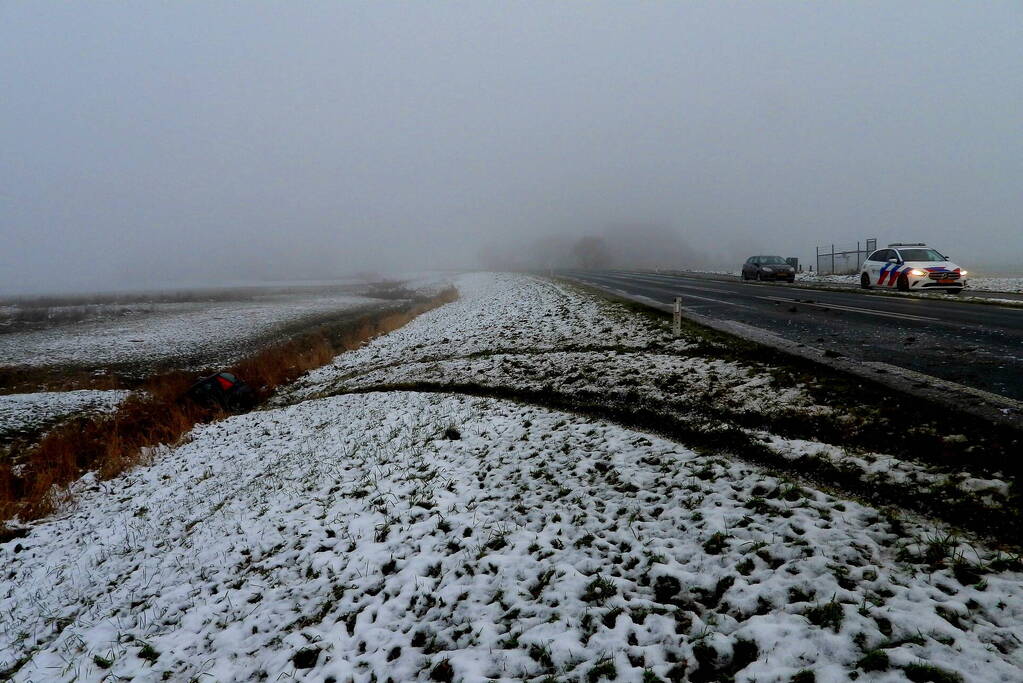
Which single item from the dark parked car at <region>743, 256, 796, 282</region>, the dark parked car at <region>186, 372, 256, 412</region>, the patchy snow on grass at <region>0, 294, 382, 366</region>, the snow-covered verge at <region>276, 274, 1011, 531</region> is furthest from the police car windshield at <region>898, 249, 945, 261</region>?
the patchy snow on grass at <region>0, 294, 382, 366</region>

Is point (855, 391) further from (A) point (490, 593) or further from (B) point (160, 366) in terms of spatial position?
(B) point (160, 366)

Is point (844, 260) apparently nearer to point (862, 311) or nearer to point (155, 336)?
point (862, 311)

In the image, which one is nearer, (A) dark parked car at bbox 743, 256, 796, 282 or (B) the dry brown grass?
(B) the dry brown grass

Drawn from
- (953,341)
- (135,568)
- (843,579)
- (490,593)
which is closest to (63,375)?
(135,568)

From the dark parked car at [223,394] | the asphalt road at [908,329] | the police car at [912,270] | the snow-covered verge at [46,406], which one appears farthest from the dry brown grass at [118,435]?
the police car at [912,270]

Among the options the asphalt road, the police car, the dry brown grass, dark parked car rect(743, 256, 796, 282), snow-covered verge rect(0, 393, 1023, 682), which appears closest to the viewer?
snow-covered verge rect(0, 393, 1023, 682)

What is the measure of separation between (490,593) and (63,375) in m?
28.2

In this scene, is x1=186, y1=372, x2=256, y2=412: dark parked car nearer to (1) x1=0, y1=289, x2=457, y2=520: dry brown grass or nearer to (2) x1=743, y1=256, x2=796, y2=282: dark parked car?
(1) x1=0, y1=289, x2=457, y2=520: dry brown grass

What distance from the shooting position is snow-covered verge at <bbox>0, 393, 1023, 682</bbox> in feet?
12.0

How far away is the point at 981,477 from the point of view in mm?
4957

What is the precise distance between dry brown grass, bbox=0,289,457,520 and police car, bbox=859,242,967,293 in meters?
27.3

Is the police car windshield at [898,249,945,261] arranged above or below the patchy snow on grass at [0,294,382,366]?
above

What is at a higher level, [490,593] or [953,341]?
[953,341]

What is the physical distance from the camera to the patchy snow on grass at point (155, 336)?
26.5 metres
